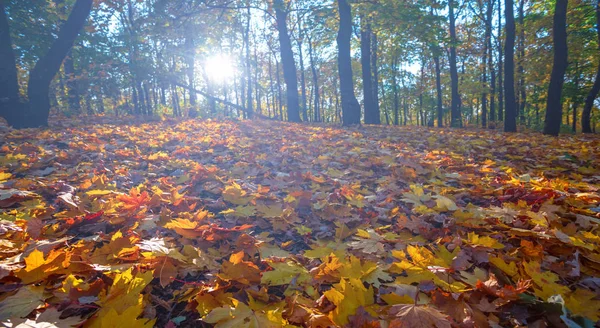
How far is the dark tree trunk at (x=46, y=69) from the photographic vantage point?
6.20 m

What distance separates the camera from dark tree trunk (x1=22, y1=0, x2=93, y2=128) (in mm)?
6199

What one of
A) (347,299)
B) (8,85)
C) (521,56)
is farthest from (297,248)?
(521,56)

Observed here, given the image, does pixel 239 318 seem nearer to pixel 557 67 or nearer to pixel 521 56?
pixel 557 67

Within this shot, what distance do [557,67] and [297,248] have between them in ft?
32.2

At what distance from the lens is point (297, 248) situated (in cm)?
185

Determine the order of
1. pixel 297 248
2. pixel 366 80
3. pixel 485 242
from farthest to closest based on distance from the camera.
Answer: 1. pixel 366 80
2. pixel 297 248
3. pixel 485 242

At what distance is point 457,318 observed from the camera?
1028mm

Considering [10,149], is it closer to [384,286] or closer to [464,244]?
[384,286]

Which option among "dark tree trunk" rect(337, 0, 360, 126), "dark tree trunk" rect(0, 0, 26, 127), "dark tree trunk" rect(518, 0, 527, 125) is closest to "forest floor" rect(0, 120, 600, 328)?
"dark tree trunk" rect(0, 0, 26, 127)

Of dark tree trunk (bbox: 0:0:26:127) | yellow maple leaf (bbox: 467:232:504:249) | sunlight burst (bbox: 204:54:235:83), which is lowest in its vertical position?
yellow maple leaf (bbox: 467:232:504:249)

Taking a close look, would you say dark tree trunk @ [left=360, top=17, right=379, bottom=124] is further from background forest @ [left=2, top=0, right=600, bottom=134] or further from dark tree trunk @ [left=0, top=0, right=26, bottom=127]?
dark tree trunk @ [left=0, top=0, right=26, bottom=127]

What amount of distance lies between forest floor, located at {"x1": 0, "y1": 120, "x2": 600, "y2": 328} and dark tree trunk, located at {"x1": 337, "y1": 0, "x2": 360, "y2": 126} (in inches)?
230

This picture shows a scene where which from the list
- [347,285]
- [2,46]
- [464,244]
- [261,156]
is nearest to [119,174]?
[261,156]

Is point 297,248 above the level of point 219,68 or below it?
below
